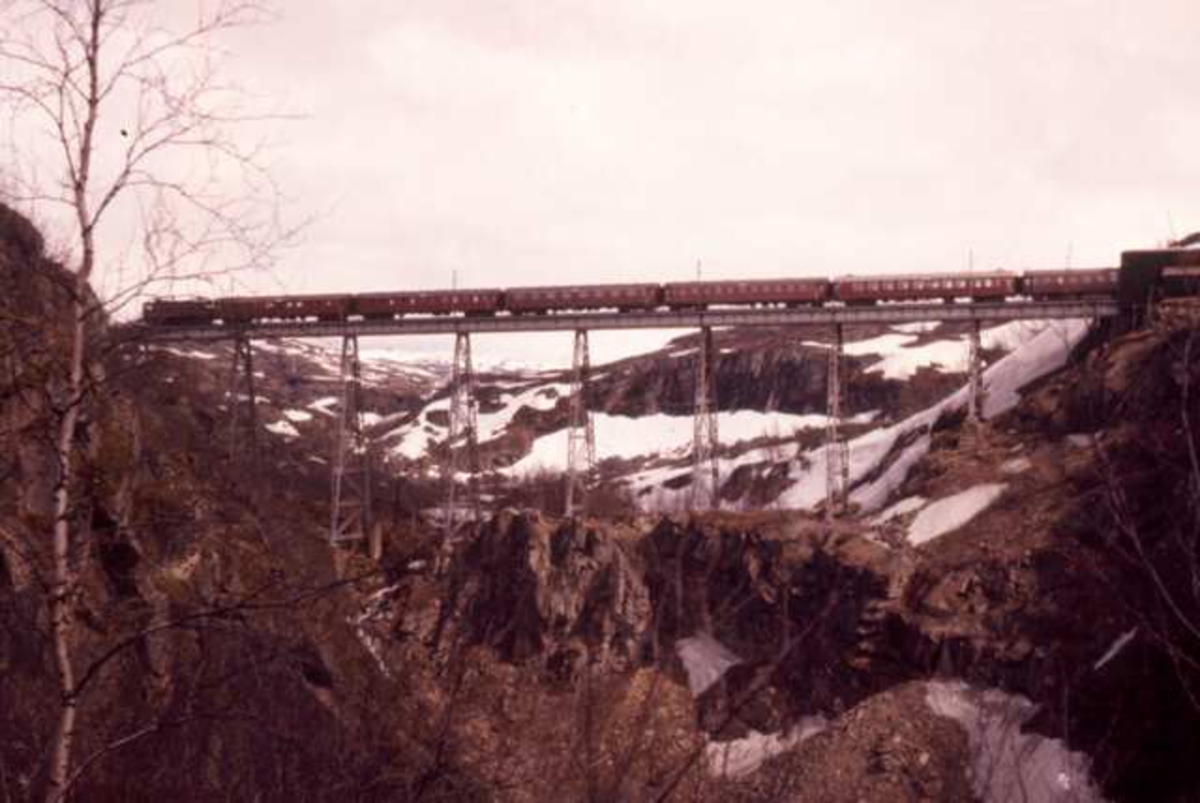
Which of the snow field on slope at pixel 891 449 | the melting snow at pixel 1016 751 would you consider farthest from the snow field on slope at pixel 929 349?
the melting snow at pixel 1016 751

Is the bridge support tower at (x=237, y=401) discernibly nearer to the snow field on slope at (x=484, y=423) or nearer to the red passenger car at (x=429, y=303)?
the red passenger car at (x=429, y=303)

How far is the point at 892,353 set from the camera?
2418 inches

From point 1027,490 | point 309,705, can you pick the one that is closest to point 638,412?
point 1027,490

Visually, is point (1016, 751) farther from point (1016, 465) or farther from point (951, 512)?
point (1016, 465)

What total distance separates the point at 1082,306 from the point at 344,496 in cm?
3185

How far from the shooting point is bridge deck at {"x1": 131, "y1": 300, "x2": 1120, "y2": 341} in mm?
25562

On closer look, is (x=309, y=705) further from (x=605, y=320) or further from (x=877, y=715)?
(x=605, y=320)

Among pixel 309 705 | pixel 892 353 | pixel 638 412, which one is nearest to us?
pixel 309 705

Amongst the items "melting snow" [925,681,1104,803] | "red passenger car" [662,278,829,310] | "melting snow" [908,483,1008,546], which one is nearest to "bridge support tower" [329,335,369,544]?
"red passenger car" [662,278,829,310]

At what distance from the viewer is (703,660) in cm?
2311

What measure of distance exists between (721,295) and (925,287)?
644 centimetres

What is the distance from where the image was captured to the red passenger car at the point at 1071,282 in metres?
25.6

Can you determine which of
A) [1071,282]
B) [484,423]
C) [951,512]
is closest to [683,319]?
[951,512]

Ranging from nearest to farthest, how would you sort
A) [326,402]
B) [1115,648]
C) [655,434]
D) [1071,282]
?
[1115,648]
[1071,282]
[655,434]
[326,402]
